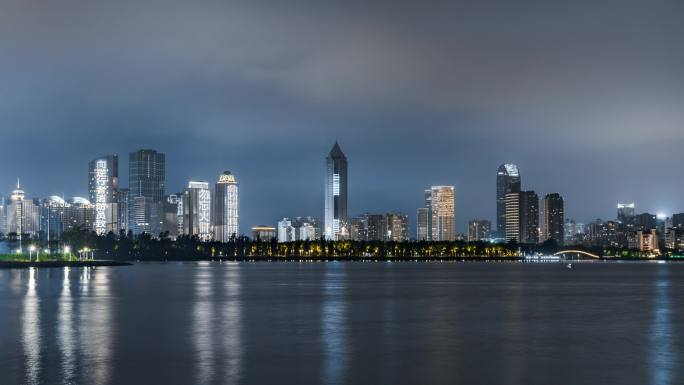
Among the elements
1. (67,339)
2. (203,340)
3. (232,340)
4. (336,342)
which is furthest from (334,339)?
(67,339)

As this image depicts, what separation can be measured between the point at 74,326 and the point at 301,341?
41.8ft

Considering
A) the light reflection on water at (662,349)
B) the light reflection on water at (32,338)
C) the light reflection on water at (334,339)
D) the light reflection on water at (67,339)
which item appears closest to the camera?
the light reflection on water at (67,339)

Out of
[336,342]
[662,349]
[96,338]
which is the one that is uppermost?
[96,338]

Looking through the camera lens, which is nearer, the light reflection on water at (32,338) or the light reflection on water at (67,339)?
the light reflection on water at (67,339)

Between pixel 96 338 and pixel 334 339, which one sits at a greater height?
pixel 96 338

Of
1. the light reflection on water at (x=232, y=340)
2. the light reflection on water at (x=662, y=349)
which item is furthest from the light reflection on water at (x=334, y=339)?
the light reflection on water at (x=662, y=349)

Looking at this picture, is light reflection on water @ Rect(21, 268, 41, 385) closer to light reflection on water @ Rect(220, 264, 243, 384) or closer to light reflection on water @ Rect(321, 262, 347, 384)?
light reflection on water @ Rect(220, 264, 243, 384)

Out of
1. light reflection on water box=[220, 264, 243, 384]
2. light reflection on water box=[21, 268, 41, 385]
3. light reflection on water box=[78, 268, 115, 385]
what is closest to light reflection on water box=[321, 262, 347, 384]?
light reflection on water box=[220, 264, 243, 384]

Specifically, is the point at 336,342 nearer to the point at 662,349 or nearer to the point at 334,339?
the point at 334,339

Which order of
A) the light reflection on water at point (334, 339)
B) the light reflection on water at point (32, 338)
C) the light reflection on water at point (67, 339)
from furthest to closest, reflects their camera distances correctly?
the light reflection on water at point (334, 339) → the light reflection on water at point (32, 338) → the light reflection on water at point (67, 339)

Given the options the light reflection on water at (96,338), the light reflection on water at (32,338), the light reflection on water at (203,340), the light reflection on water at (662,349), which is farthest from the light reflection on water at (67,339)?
the light reflection on water at (662,349)

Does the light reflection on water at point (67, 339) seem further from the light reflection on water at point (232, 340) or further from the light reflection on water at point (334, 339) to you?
the light reflection on water at point (334, 339)

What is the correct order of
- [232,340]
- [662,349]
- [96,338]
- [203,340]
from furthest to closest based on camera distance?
1. [96,338]
2. [232,340]
3. [203,340]
4. [662,349]

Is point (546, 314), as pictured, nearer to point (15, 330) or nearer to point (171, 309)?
point (171, 309)
